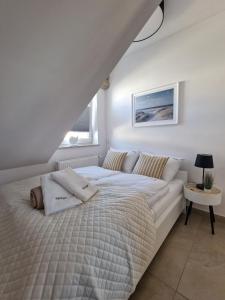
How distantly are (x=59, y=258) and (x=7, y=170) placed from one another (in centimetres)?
179

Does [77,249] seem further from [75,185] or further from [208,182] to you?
[208,182]

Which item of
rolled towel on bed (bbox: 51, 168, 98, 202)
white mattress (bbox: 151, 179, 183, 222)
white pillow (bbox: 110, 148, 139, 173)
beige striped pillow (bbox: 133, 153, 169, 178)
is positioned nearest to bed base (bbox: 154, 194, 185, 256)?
white mattress (bbox: 151, 179, 183, 222)

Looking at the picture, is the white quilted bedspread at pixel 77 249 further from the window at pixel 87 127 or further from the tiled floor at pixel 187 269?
the window at pixel 87 127

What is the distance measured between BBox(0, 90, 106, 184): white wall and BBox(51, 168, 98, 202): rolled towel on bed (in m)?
1.16

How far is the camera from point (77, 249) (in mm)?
864

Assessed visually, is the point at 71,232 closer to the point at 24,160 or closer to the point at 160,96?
the point at 24,160

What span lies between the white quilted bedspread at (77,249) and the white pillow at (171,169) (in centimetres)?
101

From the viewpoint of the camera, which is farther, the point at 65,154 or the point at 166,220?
the point at 65,154

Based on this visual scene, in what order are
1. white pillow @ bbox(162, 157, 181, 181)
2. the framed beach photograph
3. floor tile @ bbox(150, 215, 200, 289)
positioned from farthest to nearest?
the framed beach photograph < white pillow @ bbox(162, 157, 181, 181) < floor tile @ bbox(150, 215, 200, 289)

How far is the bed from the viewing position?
76 cm

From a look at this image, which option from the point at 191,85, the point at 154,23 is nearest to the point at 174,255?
the point at 191,85

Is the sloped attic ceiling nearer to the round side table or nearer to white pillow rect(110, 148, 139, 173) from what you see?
white pillow rect(110, 148, 139, 173)

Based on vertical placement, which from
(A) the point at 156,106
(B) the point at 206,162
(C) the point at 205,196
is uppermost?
(A) the point at 156,106

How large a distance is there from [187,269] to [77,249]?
3.88 feet
